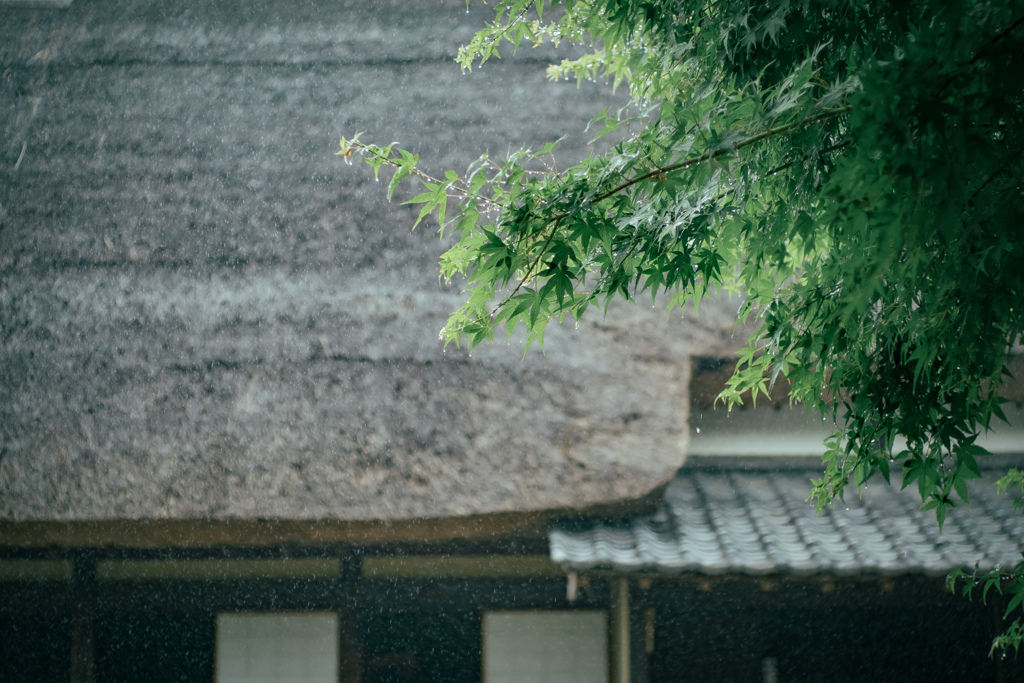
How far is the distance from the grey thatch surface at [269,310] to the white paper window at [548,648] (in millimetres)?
871

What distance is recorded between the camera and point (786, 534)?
3488 millimetres

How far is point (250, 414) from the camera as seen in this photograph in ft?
12.6

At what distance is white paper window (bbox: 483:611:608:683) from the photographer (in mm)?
4031

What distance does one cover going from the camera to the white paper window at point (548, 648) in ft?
13.2

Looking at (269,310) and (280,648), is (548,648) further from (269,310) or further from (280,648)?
(269,310)

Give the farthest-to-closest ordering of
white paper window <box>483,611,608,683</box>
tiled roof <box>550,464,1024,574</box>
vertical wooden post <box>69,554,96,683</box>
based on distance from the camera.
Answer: white paper window <box>483,611,608,683</box>
vertical wooden post <box>69,554,96,683</box>
tiled roof <box>550,464,1024,574</box>

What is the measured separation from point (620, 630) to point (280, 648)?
1808 millimetres

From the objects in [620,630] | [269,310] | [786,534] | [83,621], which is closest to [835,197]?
[786,534]

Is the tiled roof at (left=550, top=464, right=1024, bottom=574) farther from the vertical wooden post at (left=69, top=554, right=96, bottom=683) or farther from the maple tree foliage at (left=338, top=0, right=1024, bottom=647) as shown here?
the vertical wooden post at (left=69, top=554, right=96, bottom=683)

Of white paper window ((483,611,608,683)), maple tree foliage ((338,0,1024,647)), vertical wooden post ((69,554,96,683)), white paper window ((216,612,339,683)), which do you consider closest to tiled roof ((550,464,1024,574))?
white paper window ((483,611,608,683))

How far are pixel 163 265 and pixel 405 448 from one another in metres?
1.74

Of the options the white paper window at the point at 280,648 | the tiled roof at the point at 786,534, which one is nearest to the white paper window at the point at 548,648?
the tiled roof at the point at 786,534

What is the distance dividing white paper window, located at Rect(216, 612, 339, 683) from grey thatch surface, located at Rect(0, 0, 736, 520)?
0.84 metres

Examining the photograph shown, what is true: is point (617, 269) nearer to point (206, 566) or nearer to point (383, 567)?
point (383, 567)
